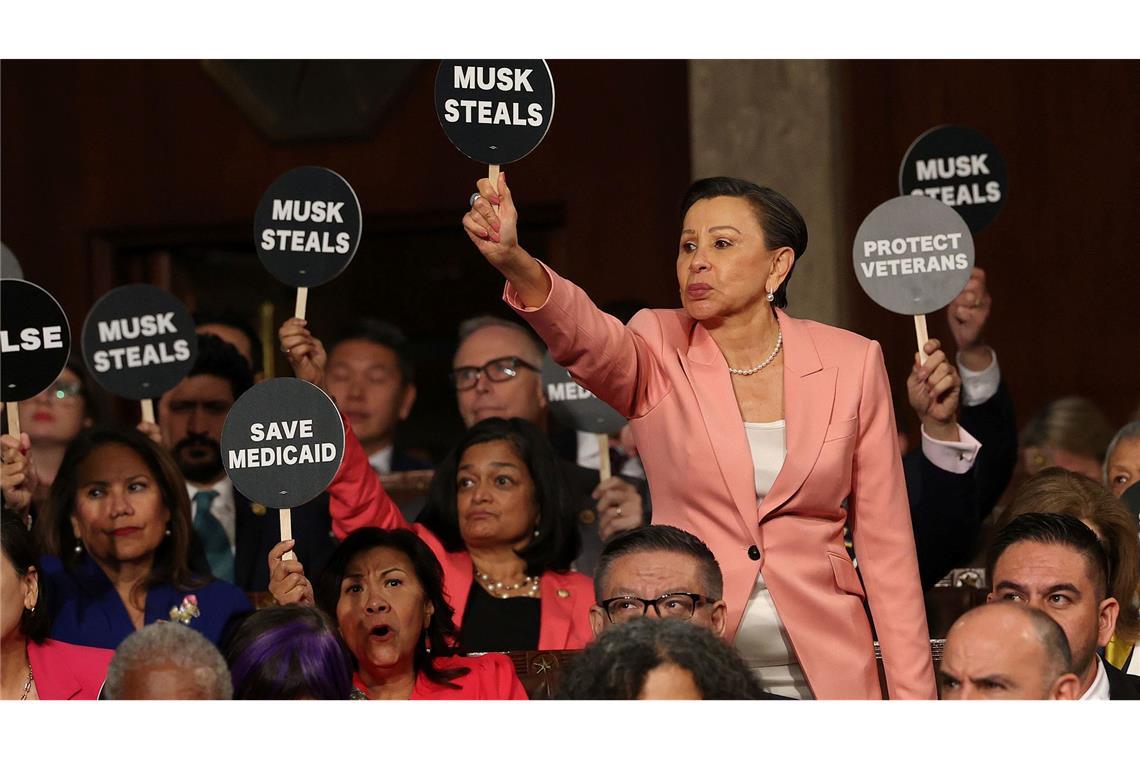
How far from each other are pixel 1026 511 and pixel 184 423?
2600 mm

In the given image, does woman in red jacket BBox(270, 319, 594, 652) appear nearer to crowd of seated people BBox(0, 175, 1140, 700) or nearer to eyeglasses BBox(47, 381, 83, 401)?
crowd of seated people BBox(0, 175, 1140, 700)

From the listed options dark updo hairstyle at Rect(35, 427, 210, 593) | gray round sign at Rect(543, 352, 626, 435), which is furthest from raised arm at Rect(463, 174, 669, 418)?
gray round sign at Rect(543, 352, 626, 435)

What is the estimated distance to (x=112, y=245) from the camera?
8.11 metres

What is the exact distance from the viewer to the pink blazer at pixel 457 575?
4.57 metres

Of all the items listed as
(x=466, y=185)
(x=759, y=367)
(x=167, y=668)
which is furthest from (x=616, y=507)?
(x=466, y=185)

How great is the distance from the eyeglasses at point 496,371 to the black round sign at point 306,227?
1.00 meters

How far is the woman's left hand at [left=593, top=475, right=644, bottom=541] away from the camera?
16.9 feet

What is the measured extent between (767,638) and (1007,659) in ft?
1.82

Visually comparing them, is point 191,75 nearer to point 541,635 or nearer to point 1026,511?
point 541,635

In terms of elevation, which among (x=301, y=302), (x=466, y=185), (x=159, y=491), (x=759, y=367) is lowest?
(x=159, y=491)

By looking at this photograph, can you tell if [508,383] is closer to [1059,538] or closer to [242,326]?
[242,326]

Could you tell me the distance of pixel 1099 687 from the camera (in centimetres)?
362

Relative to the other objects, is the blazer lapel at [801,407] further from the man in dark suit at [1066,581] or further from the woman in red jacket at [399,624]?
the woman in red jacket at [399,624]

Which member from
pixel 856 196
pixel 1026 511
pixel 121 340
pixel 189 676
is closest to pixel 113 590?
pixel 121 340
